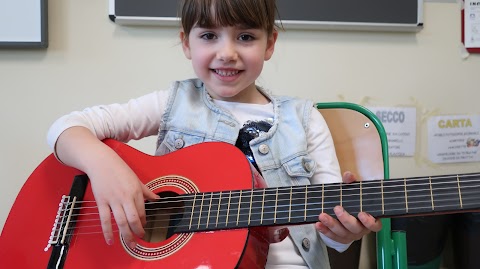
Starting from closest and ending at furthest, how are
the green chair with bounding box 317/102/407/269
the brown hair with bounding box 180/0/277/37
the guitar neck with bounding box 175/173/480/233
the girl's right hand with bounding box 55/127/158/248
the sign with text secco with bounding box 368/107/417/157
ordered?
the guitar neck with bounding box 175/173/480/233, the girl's right hand with bounding box 55/127/158/248, the brown hair with bounding box 180/0/277/37, the green chair with bounding box 317/102/407/269, the sign with text secco with bounding box 368/107/417/157

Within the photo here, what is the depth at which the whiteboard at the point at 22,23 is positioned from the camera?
1.29m

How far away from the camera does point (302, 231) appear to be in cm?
82

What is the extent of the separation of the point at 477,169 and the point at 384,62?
489mm

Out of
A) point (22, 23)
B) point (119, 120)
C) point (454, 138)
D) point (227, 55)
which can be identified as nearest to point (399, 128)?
point (454, 138)

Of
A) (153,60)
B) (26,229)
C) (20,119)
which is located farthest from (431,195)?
(20,119)

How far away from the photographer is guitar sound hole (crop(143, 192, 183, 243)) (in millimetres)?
711

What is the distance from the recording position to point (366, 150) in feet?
3.31

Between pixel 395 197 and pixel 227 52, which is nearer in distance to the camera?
pixel 395 197

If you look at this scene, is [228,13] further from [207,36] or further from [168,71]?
[168,71]

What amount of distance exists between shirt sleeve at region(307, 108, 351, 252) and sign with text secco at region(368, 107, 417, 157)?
505 mm

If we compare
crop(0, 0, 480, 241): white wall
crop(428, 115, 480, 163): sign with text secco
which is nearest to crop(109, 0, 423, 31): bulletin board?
crop(0, 0, 480, 241): white wall

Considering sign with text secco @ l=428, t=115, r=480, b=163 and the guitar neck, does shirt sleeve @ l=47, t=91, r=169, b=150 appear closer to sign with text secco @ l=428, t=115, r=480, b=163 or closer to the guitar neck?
the guitar neck

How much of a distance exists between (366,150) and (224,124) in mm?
358

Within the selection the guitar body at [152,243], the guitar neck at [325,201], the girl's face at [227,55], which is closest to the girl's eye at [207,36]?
the girl's face at [227,55]
